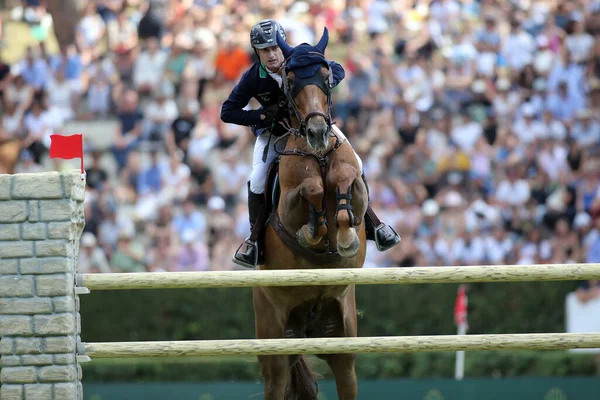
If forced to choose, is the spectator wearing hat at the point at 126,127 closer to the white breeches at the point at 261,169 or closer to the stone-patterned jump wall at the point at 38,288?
the white breeches at the point at 261,169

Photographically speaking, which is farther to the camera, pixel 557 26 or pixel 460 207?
pixel 557 26

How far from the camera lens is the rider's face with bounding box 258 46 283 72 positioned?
275 inches

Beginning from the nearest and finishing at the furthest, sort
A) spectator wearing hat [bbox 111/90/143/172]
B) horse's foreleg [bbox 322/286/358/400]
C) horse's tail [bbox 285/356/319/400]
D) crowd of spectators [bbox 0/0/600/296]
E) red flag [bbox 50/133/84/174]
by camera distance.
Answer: red flag [bbox 50/133/84/174] → horse's foreleg [bbox 322/286/358/400] → horse's tail [bbox 285/356/319/400] → crowd of spectators [bbox 0/0/600/296] → spectator wearing hat [bbox 111/90/143/172]

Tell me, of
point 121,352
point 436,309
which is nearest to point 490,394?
point 436,309

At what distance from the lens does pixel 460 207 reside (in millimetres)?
12625

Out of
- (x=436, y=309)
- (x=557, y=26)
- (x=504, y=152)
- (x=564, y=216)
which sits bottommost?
(x=436, y=309)

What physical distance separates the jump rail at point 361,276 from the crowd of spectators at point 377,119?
22.1 ft

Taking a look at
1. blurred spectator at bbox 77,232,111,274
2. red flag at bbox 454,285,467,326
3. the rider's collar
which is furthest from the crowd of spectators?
the rider's collar

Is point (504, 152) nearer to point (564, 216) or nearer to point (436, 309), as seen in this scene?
point (564, 216)

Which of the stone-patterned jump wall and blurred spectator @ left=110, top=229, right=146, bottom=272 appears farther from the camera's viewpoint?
blurred spectator @ left=110, top=229, right=146, bottom=272

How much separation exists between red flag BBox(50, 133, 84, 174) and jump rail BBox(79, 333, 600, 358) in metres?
1.08

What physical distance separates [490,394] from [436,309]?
4.97 ft

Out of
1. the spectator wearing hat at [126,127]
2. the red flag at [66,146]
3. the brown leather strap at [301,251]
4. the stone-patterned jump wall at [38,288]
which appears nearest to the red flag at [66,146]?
the red flag at [66,146]

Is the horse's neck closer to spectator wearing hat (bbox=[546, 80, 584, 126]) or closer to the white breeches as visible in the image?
the white breeches
